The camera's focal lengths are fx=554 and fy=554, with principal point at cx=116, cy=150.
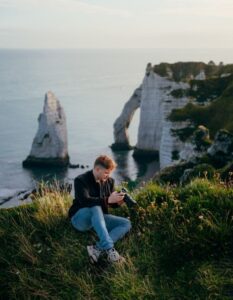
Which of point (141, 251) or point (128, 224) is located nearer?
point (141, 251)

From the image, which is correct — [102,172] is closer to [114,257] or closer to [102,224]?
[102,224]

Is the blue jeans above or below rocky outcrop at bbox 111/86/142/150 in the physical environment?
above

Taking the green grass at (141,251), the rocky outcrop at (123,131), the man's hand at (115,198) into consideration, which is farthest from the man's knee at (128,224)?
the rocky outcrop at (123,131)

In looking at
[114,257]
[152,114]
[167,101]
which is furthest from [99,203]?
[152,114]

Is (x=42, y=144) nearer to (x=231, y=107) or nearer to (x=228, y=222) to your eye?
(x=231, y=107)

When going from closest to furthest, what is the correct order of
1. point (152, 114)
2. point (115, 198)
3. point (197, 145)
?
point (115, 198)
point (197, 145)
point (152, 114)

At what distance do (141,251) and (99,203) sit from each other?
49.3 inches

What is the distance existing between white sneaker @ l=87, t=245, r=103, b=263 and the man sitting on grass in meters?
0.13

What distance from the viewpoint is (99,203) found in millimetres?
10438

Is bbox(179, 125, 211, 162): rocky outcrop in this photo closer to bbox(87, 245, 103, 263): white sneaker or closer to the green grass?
the green grass

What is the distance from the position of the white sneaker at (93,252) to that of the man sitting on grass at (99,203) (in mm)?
125

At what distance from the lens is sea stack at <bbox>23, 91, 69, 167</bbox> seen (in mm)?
91188

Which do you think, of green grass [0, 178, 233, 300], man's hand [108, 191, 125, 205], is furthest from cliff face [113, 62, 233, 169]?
man's hand [108, 191, 125, 205]

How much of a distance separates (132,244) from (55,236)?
1714 millimetres
